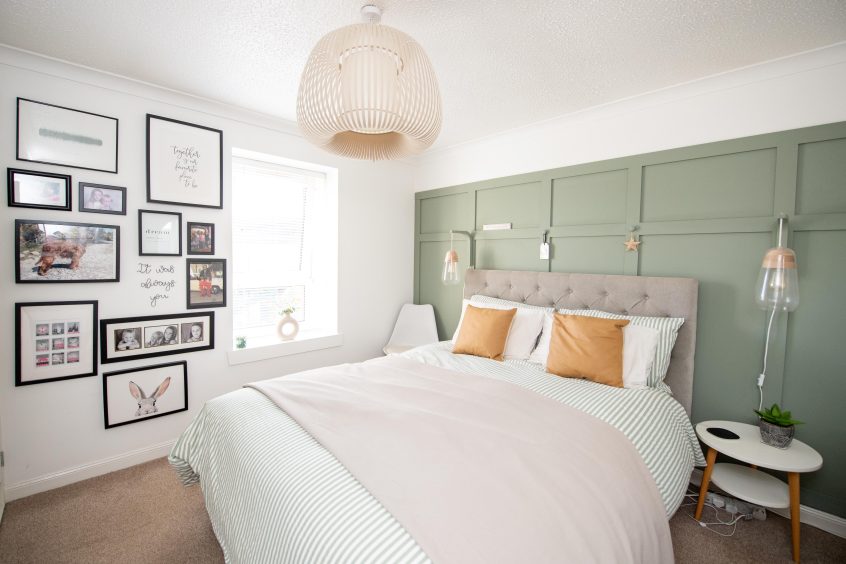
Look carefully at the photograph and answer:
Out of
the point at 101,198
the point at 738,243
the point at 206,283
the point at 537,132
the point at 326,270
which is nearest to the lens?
the point at 738,243

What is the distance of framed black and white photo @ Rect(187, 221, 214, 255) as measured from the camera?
2.62 metres

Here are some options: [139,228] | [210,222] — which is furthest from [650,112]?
[139,228]

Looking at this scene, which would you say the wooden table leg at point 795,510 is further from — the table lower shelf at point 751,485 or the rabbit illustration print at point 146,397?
the rabbit illustration print at point 146,397

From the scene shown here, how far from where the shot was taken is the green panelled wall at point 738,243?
1917 millimetres

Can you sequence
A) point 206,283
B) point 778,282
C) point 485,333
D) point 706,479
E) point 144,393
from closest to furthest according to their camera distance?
point 778,282
point 706,479
point 144,393
point 485,333
point 206,283

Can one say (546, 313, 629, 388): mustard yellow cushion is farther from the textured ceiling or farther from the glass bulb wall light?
the textured ceiling

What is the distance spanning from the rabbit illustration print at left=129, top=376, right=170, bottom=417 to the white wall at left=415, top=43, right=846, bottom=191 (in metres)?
3.05

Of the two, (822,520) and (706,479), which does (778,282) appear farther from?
(822,520)

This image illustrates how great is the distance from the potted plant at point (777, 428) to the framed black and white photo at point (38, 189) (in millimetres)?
3997

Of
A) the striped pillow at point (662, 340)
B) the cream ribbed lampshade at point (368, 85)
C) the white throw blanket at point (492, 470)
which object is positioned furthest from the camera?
the striped pillow at point (662, 340)

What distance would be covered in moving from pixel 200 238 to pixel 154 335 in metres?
0.73

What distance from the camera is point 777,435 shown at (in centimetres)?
177

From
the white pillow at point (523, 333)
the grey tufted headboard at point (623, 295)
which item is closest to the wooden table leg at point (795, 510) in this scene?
the grey tufted headboard at point (623, 295)

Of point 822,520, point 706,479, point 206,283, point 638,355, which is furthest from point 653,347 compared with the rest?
point 206,283
